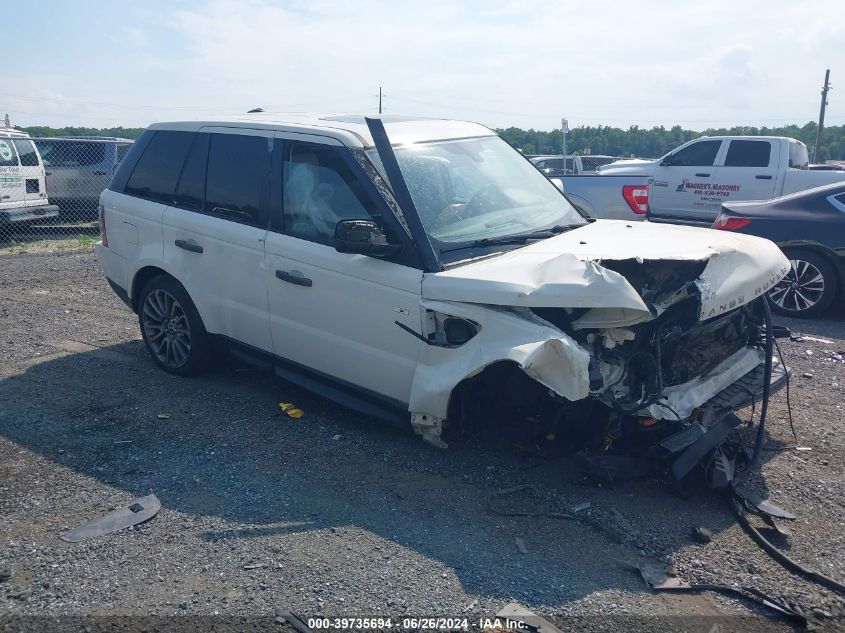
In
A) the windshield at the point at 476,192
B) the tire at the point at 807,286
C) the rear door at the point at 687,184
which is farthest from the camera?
the rear door at the point at 687,184

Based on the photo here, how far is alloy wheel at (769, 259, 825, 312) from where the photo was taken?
8445 mm

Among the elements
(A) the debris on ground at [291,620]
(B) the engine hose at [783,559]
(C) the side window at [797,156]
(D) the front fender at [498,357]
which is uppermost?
(C) the side window at [797,156]

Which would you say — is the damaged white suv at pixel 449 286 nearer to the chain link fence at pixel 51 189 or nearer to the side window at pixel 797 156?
the chain link fence at pixel 51 189

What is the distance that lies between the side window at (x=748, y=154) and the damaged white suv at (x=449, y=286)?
383 inches

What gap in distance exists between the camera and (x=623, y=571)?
371cm

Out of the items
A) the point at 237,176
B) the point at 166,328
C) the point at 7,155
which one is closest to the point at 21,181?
the point at 7,155

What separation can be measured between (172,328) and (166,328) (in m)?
0.09

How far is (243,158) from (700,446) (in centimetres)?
360

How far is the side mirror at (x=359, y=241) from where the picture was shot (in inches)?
175

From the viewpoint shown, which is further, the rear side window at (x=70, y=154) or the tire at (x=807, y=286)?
the rear side window at (x=70, y=154)

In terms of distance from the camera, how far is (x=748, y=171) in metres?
14.1

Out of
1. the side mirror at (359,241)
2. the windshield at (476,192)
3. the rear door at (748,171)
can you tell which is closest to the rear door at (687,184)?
the rear door at (748,171)

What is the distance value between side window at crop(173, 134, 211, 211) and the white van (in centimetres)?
920

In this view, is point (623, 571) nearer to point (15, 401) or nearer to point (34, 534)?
point (34, 534)
